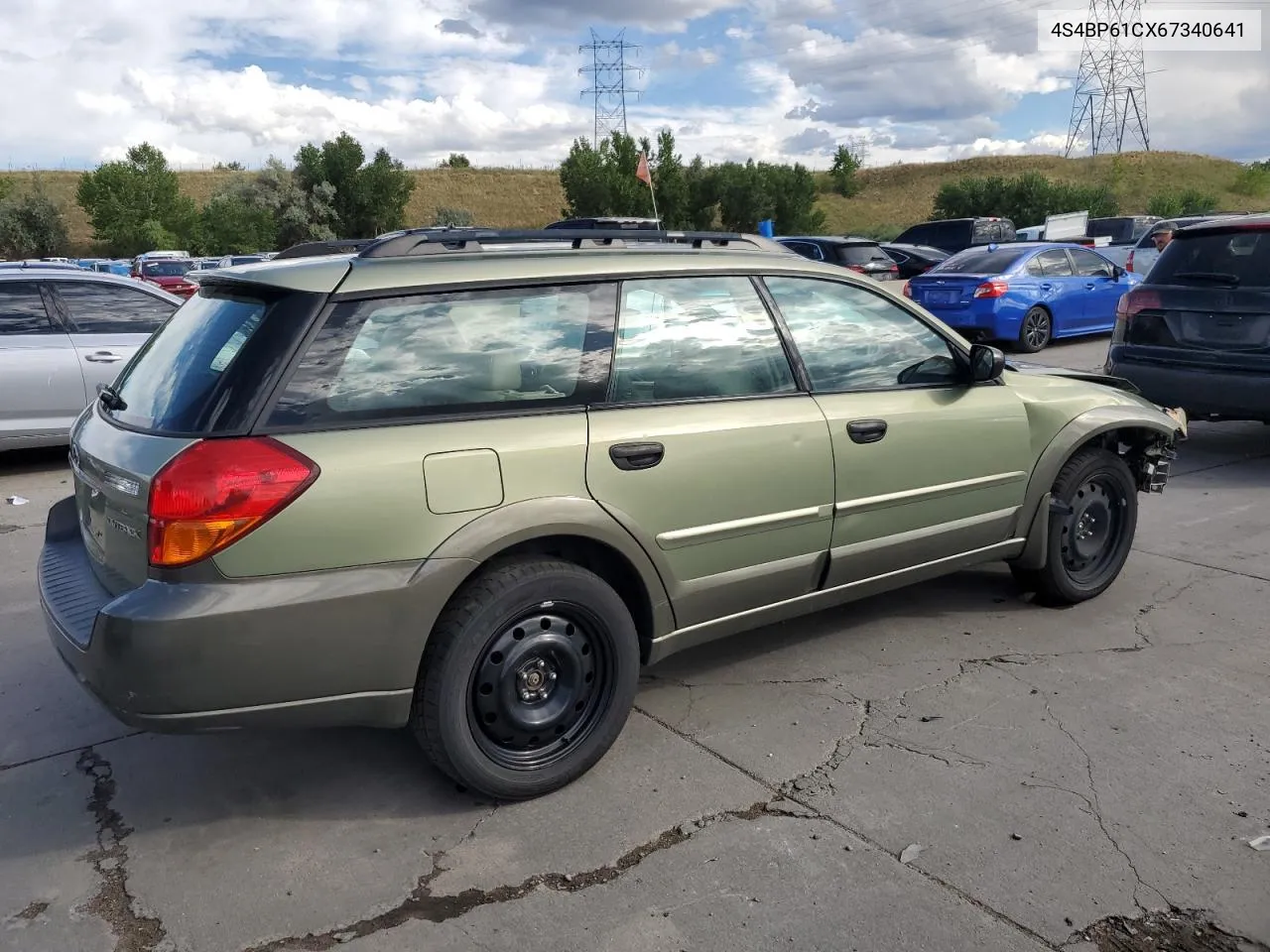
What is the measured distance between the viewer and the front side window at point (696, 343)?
11.6ft

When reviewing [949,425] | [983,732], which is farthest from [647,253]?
[983,732]

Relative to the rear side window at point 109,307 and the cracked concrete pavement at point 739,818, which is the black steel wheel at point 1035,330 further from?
the rear side window at point 109,307

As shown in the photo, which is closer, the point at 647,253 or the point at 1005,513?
the point at 647,253

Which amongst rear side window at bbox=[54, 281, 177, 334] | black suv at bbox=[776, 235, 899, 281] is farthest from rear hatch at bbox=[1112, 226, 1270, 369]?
black suv at bbox=[776, 235, 899, 281]

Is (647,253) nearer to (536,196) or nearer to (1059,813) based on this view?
(1059,813)

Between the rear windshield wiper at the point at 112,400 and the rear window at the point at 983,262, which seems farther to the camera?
the rear window at the point at 983,262

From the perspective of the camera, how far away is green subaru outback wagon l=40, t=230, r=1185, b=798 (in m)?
2.82

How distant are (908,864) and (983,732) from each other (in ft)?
3.04

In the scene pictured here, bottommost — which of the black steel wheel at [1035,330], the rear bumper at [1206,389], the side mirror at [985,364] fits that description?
the black steel wheel at [1035,330]

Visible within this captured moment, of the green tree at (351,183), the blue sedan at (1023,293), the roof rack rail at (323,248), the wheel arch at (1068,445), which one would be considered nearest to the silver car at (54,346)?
the roof rack rail at (323,248)

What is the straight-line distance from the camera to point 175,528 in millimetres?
2764

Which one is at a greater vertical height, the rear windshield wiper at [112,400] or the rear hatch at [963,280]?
the rear windshield wiper at [112,400]

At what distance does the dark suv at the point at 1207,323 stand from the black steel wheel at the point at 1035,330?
6051 mm

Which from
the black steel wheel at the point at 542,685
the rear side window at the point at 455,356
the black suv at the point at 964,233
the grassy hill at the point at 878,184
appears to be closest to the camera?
the rear side window at the point at 455,356
